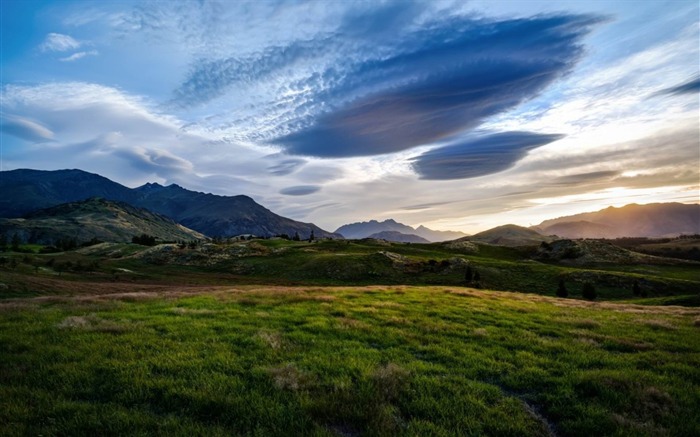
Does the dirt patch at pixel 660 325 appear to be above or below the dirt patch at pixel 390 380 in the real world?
below

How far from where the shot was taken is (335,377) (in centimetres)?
963

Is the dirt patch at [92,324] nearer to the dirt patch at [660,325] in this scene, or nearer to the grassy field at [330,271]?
the grassy field at [330,271]

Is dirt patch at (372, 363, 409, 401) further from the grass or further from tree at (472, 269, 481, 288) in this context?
tree at (472, 269, 481, 288)

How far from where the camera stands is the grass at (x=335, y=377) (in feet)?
24.3

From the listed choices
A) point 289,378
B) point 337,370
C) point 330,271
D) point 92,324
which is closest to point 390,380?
point 337,370

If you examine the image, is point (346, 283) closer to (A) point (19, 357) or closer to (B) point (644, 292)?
(B) point (644, 292)

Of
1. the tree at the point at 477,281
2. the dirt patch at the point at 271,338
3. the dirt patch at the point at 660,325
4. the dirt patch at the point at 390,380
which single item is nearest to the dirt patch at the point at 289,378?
the dirt patch at the point at 390,380

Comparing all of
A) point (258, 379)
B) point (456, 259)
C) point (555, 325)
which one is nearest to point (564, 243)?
point (456, 259)

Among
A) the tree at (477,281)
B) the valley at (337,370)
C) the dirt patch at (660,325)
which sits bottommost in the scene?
the tree at (477,281)

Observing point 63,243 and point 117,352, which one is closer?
point 117,352

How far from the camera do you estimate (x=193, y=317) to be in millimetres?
17422

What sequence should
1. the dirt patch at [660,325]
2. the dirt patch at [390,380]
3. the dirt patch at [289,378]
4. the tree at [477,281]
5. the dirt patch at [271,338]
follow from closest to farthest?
the dirt patch at [390,380] → the dirt patch at [289,378] → the dirt patch at [271,338] → the dirt patch at [660,325] → the tree at [477,281]

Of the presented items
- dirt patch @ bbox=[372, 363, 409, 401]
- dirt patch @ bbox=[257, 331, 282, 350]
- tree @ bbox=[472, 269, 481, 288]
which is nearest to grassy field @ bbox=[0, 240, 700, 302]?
tree @ bbox=[472, 269, 481, 288]

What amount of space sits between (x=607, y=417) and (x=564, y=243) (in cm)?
13116
